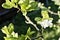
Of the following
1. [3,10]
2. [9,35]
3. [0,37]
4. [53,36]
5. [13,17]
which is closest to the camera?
[9,35]

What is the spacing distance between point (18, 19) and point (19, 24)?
0.17m

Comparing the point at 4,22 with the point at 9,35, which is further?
A: the point at 4,22

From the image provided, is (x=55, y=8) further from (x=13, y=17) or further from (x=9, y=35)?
(x=9, y=35)

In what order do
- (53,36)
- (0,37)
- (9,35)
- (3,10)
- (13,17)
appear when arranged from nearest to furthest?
(9,35), (53,36), (0,37), (3,10), (13,17)

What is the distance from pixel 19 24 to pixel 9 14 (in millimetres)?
298

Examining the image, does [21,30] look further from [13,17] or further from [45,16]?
[45,16]

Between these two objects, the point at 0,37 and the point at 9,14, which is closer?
the point at 0,37

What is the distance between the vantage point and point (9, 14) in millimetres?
3318

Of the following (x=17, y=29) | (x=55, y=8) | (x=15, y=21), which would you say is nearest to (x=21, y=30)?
(x=17, y=29)

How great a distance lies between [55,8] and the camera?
11.7 feet

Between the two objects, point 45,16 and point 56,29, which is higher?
point 56,29

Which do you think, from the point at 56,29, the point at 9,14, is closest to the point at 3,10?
the point at 9,14

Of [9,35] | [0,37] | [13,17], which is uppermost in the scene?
[13,17]

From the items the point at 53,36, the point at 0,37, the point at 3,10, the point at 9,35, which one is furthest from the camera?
the point at 3,10
